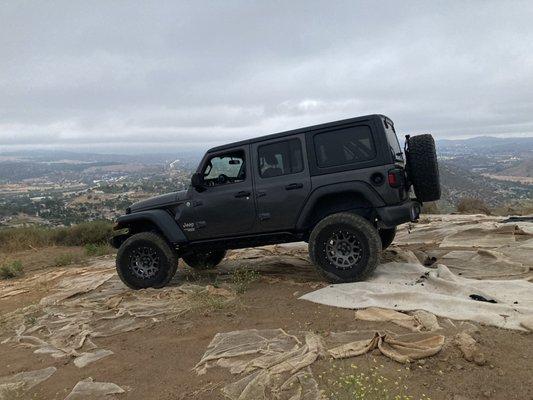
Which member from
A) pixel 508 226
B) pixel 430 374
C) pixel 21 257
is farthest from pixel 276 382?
pixel 21 257

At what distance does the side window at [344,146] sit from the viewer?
230 inches

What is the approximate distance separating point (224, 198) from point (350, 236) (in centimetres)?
195

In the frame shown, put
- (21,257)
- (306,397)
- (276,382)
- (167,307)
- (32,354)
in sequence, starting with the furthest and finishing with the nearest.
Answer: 1. (21,257)
2. (167,307)
3. (32,354)
4. (276,382)
5. (306,397)

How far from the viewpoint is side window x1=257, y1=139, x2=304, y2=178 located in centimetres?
623

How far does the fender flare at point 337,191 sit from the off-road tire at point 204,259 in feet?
8.35

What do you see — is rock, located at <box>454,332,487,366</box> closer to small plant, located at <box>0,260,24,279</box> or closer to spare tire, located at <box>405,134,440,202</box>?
spare tire, located at <box>405,134,440,202</box>

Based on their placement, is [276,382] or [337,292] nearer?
[276,382]

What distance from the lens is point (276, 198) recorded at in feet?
20.6

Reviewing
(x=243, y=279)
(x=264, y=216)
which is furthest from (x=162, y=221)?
(x=264, y=216)

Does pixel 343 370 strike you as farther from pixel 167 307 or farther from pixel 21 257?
pixel 21 257

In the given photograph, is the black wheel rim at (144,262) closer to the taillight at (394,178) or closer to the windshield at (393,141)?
the taillight at (394,178)

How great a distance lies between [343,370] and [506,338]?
59.9 inches

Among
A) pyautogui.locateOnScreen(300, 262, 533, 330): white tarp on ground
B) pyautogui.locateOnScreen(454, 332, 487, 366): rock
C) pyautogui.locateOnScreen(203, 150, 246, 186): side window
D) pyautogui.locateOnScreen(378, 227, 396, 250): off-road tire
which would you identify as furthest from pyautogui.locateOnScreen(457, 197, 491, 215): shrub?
pyautogui.locateOnScreen(454, 332, 487, 366): rock

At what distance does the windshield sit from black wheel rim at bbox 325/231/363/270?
4.00 feet
